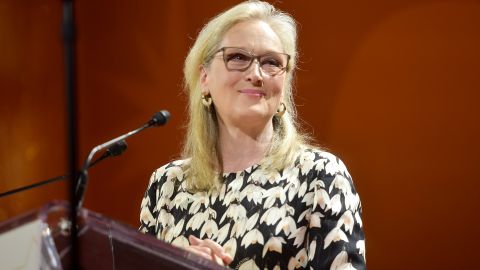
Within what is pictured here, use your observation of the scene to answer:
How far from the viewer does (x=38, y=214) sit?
3.24 feet

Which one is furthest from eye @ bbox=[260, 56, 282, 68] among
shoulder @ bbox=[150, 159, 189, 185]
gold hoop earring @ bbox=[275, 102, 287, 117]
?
shoulder @ bbox=[150, 159, 189, 185]

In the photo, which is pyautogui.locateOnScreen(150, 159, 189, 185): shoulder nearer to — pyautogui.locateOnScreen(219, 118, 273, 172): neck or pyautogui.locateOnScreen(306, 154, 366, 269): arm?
pyautogui.locateOnScreen(219, 118, 273, 172): neck

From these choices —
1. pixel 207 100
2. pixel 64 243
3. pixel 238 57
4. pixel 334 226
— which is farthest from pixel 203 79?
pixel 64 243

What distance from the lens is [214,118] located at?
1.95 meters

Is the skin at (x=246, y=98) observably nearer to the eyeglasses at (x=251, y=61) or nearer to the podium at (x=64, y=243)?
the eyeglasses at (x=251, y=61)

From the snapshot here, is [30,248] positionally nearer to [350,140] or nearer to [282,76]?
[282,76]

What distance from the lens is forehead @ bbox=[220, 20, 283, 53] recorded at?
175 cm

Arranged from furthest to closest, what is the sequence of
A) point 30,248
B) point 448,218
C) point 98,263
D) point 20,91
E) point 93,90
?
point 93,90 → point 20,91 → point 448,218 → point 98,263 → point 30,248

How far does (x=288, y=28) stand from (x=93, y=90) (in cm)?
186

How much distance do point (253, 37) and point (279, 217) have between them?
0.51 metres

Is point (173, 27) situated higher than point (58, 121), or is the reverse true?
point (173, 27)

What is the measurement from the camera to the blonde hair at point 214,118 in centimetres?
174

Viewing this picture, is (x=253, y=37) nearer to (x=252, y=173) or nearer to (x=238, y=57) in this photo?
(x=238, y=57)

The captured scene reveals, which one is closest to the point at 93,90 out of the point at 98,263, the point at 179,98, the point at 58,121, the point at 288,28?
the point at 58,121
